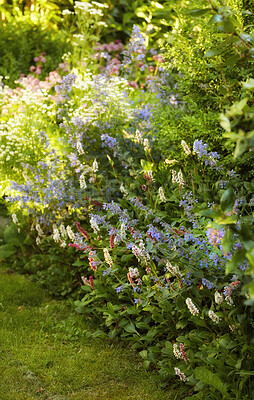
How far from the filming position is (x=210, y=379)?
100 inches

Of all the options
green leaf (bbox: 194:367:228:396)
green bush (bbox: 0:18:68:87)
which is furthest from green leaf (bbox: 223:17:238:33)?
green bush (bbox: 0:18:68:87)

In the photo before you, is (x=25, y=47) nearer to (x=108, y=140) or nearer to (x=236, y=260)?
(x=108, y=140)

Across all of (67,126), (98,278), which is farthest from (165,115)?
(98,278)

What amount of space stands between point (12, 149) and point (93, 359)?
2422 millimetres

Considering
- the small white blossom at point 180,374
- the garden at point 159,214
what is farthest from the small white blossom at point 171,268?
the small white blossom at point 180,374

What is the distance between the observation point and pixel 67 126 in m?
4.16

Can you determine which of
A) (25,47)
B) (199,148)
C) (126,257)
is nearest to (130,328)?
(126,257)

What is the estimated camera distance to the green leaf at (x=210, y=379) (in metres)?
2.50

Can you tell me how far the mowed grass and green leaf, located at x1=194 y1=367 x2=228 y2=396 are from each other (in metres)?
0.29

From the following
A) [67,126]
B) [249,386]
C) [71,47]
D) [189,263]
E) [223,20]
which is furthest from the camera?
[71,47]

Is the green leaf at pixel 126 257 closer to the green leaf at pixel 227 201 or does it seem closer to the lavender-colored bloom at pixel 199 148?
the lavender-colored bloom at pixel 199 148

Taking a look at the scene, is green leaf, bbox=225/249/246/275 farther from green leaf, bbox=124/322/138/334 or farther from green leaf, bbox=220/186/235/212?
green leaf, bbox=124/322/138/334

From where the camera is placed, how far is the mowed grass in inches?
112

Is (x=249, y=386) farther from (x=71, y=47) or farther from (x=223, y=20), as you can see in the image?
(x=71, y=47)
